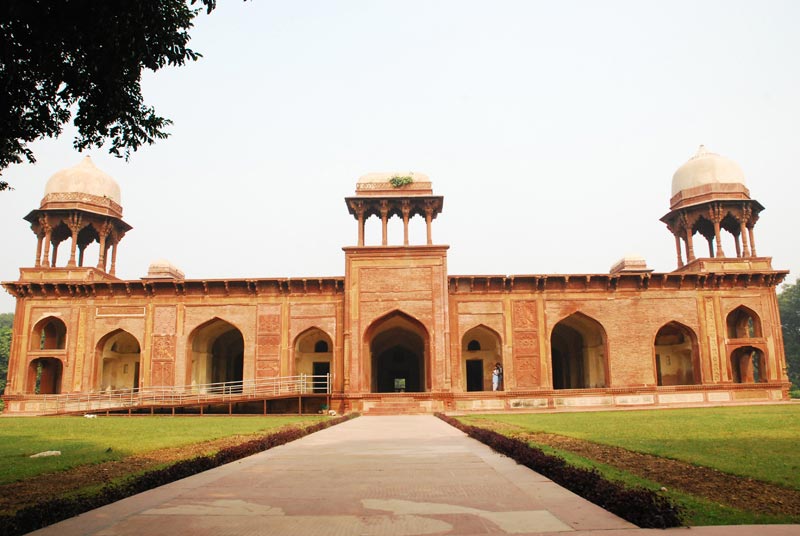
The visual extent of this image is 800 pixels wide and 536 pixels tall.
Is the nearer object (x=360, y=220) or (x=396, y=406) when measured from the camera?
(x=396, y=406)

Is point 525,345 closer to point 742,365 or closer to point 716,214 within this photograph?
→ point 742,365

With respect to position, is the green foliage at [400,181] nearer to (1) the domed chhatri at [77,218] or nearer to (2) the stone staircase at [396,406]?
(2) the stone staircase at [396,406]

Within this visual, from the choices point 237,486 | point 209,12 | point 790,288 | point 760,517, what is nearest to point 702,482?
point 760,517

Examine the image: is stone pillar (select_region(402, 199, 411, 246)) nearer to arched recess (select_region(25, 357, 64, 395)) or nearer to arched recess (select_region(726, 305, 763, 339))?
arched recess (select_region(726, 305, 763, 339))

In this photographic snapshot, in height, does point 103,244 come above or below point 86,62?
above

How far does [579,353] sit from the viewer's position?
27875 millimetres

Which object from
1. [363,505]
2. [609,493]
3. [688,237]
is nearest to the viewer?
[609,493]

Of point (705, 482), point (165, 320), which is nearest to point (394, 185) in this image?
point (165, 320)

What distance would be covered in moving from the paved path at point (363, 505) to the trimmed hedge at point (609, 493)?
0.09 meters

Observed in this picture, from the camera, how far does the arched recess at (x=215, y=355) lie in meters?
25.0

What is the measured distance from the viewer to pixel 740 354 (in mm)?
26156

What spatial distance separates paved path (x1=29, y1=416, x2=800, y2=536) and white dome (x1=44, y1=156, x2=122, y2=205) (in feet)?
75.5

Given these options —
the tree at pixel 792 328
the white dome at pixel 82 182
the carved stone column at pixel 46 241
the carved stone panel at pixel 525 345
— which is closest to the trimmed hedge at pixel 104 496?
the carved stone panel at pixel 525 345

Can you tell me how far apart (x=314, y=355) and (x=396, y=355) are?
6.18 metres
